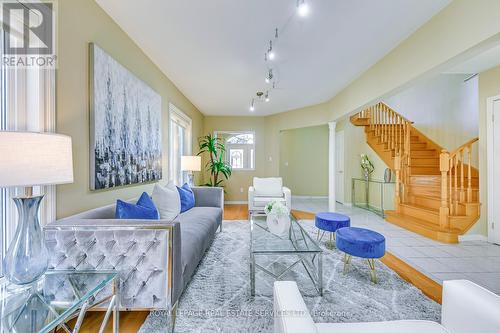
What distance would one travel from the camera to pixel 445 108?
525cm

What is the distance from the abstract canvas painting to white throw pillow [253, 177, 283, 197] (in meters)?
2.44

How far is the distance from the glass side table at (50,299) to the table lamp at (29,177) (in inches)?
3.2

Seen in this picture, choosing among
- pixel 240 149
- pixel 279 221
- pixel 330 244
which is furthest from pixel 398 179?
pixel 240 149

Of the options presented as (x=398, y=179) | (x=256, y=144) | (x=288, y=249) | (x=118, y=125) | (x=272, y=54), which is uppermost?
(x=272, y=54)

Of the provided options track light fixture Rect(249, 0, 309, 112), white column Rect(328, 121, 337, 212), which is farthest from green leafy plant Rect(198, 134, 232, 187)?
white column Rect(328, 121, 337, 212)

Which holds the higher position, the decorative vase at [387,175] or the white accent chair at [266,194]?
the decorative vase at [387,175]

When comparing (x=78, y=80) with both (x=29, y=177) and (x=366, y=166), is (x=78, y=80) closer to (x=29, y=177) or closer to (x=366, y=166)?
(x=29, y=177)

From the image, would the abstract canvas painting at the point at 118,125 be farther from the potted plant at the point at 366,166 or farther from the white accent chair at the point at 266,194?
the potted plant at the point at 366,166

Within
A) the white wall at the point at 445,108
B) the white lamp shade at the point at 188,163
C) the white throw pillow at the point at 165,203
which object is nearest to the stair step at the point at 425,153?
the white wall at the point at 445,108

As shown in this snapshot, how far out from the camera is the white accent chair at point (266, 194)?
4430 mm

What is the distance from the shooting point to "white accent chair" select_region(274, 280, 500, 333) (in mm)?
772

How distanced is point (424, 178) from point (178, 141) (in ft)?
17.4

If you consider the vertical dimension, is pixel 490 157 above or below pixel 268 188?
above

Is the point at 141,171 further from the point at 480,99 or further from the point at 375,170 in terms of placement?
the point at 375,170
